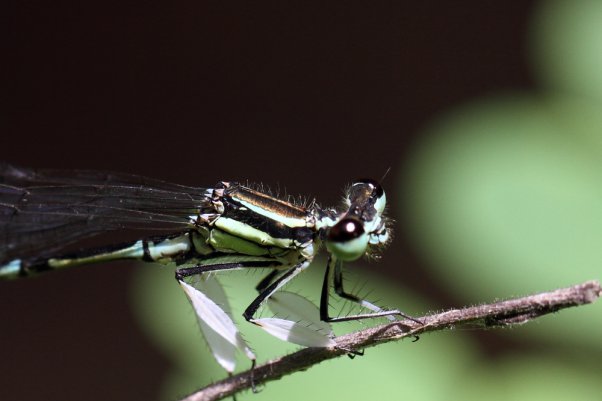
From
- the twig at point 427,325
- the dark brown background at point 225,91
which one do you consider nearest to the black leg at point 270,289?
the twig at point 427,325

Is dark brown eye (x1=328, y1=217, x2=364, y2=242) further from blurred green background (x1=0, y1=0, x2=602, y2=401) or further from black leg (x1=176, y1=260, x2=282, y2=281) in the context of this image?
blurred green background (x1=0, y1=0, x2=602, y2=401)

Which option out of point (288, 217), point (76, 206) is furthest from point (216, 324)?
point (76, 206)

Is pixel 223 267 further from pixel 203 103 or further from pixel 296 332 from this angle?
pixel 203 103

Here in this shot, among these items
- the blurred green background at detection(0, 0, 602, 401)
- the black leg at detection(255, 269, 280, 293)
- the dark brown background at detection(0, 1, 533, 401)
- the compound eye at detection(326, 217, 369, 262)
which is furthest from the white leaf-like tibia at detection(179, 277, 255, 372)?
the dark brown background at detection(0, 1, 533, 401)

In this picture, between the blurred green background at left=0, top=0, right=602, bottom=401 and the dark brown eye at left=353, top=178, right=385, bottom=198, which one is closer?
the dark brown eye at left=353, top=178, right=385, bottom=198

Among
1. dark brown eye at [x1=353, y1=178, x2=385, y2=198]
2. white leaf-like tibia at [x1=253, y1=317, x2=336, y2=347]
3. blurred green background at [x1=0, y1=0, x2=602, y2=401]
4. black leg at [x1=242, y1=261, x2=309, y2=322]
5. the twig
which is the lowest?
the twig

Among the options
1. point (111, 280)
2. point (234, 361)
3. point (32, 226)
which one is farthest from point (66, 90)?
point (234, 361)

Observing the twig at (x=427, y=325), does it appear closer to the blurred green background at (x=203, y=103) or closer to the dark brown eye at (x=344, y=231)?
the dark brown eye at (x=344, y=231)

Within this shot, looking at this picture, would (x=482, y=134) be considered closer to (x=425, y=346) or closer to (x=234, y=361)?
(x=425, y=346)
